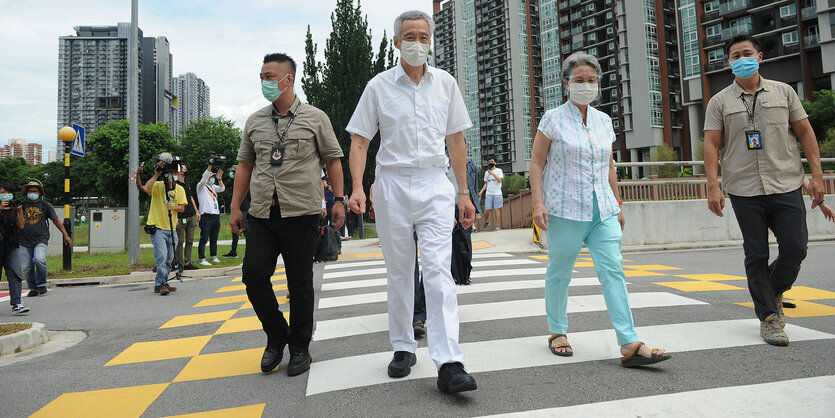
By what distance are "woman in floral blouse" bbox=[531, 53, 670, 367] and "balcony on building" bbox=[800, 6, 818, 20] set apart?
56.0 metres

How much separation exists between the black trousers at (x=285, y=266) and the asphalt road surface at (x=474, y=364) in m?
0.30

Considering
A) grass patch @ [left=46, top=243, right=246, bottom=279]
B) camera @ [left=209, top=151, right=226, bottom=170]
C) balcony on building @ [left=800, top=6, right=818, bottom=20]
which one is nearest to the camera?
camera @ [left=209, top=151, right=226, bottom=170]

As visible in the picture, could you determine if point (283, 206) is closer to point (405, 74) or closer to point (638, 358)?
point (405, 74)

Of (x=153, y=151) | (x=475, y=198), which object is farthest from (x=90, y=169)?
(x=475, y=198)

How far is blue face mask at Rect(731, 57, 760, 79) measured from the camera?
12.7 feet

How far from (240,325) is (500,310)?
2566 millimetres

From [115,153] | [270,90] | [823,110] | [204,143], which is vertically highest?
[204,143]

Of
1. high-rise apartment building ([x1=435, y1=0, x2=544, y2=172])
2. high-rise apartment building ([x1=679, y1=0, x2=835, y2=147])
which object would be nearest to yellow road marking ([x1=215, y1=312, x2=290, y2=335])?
high-rise apartment building ([x1=679, y1=0, x2=835, y2=147])

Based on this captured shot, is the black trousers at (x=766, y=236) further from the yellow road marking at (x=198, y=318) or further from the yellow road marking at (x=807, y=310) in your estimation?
the yellow road marking at (x=198, y=318)

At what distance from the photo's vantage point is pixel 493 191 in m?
14.8

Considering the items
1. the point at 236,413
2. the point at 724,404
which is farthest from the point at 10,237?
the point at 724,404

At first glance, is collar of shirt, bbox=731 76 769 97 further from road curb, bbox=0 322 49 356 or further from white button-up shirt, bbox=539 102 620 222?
road curb, bbox=0 322 49 356

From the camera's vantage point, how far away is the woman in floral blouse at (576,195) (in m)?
3.30

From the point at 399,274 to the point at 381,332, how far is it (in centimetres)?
140
